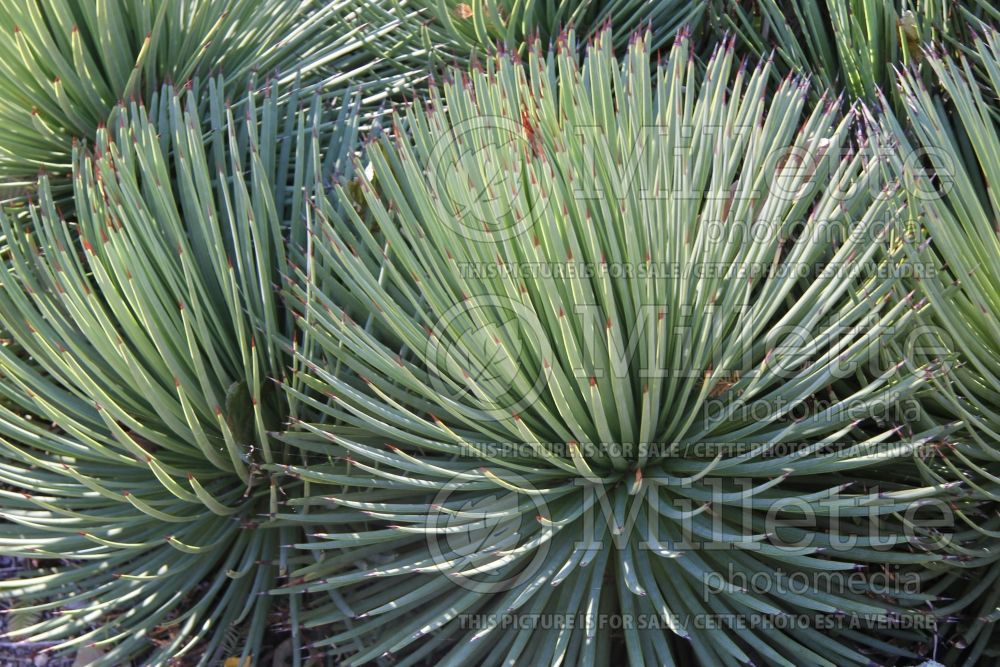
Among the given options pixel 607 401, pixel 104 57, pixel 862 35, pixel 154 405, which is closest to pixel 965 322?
pixel 607 401

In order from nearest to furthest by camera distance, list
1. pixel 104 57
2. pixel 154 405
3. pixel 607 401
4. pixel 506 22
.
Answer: pixel 607 401, pixel 154 405, pixel 104 57, pixel 506 22

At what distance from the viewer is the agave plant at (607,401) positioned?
1.38 metres

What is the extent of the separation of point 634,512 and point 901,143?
2.57ft

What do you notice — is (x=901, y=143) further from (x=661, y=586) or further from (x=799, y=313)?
(x=661, y=586)

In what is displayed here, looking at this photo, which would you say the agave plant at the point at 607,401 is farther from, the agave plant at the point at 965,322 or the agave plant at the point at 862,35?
the agave plant at the point at 862,35

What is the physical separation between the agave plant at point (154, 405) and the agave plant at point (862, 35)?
42.6 inches

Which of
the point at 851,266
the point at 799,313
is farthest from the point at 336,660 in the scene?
the point at 851,266

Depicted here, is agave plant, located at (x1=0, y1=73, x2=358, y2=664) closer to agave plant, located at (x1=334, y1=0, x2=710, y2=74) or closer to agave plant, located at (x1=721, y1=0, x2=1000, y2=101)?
agave plant, located at (x1=334, y1=0, x2=710, y2=74)

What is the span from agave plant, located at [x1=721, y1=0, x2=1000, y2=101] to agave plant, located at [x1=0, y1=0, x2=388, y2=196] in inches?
39.0

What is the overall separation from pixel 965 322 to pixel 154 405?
4.30 feet

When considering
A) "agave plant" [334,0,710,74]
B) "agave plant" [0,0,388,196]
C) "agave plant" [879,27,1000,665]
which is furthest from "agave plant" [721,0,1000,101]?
"agave plant" [0,0,388,196]

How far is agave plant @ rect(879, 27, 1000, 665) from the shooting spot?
1430mm

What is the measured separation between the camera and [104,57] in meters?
2.09

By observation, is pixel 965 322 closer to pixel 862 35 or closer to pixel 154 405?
pixel 862 35
